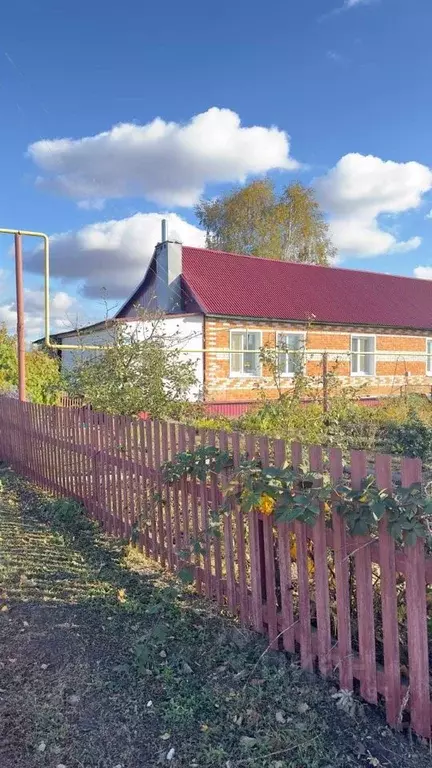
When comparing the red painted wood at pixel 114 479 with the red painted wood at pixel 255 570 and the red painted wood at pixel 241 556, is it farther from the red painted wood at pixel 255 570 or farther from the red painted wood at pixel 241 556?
the red painted wood at pixel 255 570

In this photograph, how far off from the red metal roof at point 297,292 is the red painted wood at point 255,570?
13.6 meters

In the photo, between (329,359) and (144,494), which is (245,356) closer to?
(329,359)

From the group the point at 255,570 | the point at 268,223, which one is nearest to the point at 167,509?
the point at 255,570

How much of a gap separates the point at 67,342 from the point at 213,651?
17.3 meters

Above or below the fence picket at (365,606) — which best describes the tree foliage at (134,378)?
above

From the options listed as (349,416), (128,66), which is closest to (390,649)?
(349,416)

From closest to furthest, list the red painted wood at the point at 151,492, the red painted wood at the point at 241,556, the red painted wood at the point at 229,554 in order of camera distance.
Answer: the red painted wood at the point at 241,556 → the red painted wood at the point at 229,554 → the red painted wood at the point at 151,492

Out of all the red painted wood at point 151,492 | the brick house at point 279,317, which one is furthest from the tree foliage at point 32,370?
the red painted wood at point 151,492

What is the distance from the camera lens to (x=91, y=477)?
18.7ft

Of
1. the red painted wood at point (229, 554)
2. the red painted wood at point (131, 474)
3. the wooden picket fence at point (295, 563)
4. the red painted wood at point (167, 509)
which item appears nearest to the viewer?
the wooden picket fence at point (295, 563)

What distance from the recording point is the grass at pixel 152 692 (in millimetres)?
2193

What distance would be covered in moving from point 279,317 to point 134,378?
457 inches

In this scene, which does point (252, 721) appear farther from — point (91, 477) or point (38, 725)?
point (91, 477)

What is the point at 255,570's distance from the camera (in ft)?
10.4
